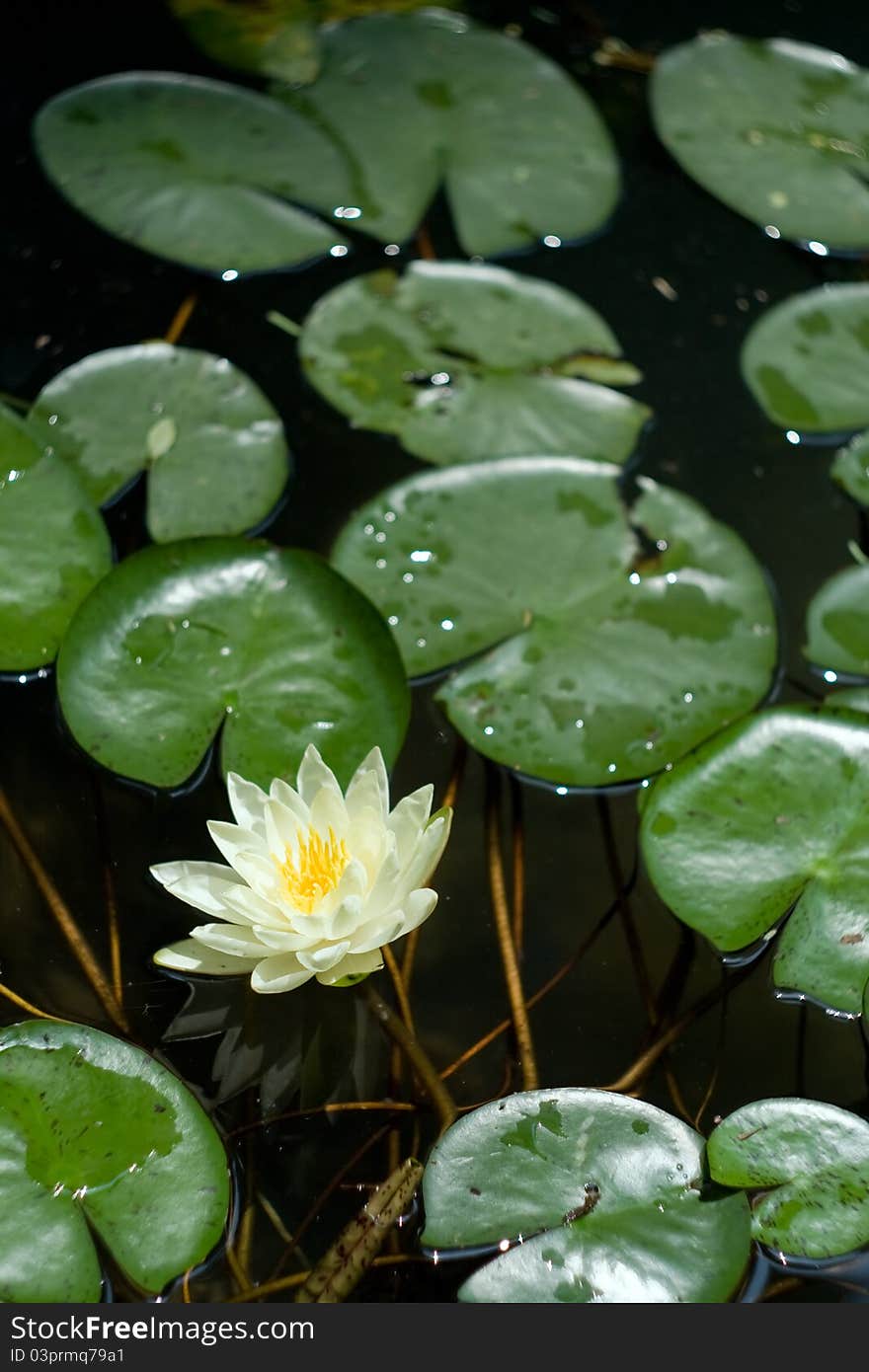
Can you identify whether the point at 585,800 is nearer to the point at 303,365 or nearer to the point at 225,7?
the point at 303,365

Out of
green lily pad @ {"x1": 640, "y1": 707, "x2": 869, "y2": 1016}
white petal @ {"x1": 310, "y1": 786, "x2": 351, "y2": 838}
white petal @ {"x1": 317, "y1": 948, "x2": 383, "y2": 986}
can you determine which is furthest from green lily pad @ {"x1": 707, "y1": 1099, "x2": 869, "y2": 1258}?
white petal @ {"x1": 310, "y1": 786, "x2": 351, "y2": 838}

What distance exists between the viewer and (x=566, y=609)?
1.67 m

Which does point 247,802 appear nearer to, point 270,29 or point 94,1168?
point 94,1168

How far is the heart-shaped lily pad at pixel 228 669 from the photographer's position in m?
1.49

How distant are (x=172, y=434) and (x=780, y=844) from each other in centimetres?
108

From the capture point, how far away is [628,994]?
4.69ft

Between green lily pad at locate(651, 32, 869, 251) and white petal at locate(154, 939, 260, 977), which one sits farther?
green lily pad at locate(651, 32, 869, 251)

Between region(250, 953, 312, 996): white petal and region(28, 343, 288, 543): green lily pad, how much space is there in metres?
0.71

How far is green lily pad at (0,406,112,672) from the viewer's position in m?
1.57

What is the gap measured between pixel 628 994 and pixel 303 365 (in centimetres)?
117

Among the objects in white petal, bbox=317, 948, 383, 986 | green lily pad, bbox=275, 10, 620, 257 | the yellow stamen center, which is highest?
green lily pad, bbox=275, 10, 620, 257

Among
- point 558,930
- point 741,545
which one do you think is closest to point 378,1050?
point 558,930

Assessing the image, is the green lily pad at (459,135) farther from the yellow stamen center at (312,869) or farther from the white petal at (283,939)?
the white petal at (283,939)

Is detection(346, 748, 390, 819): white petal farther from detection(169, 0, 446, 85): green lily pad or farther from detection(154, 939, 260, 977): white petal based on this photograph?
detection(169, 0, 446, 85): green lily pad
